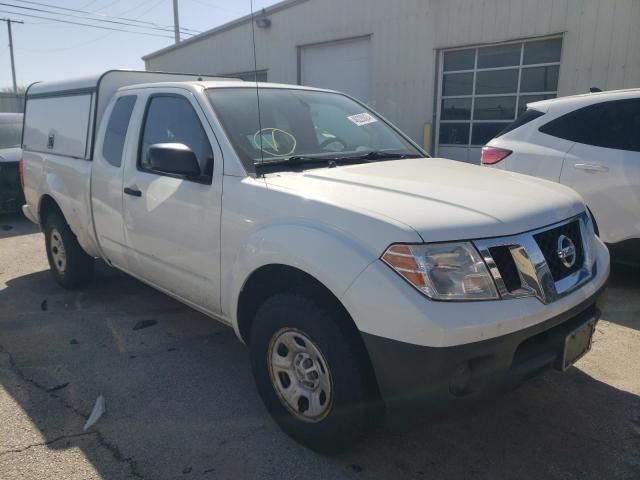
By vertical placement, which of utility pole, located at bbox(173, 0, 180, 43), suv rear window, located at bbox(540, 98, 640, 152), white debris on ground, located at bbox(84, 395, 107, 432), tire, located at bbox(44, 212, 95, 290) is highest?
utility pole, located at bbox(173, 0, 180, 43)

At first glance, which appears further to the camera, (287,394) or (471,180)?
(471,180)

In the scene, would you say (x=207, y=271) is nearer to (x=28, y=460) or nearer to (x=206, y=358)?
(x=206, y=358)

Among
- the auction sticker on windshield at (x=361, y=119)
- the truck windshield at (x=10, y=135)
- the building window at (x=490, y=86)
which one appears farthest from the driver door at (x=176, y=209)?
the building window at (x=490, y=86)

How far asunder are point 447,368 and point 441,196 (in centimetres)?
80

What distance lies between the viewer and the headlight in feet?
6.50

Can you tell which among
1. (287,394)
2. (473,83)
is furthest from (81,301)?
(473,83)

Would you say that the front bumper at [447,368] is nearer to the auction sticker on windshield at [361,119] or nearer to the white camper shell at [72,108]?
the auction sticker on windshield at [361,119]

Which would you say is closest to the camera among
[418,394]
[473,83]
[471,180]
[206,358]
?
[418,394]

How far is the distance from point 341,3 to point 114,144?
31.9ft

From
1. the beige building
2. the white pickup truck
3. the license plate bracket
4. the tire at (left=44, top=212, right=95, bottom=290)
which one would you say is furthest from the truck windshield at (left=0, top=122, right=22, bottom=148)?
the license plate bracket

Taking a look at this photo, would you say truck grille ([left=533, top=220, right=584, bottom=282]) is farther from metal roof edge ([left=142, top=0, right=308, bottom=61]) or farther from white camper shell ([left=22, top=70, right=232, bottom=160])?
metal roof edge ([left=142, top=0, right=308, bottom=61])

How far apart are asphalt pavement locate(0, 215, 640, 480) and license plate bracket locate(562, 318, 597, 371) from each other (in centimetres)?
16

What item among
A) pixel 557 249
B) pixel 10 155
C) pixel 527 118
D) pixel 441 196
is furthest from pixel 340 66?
pixel 557 249

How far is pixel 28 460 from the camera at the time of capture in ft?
8.28
